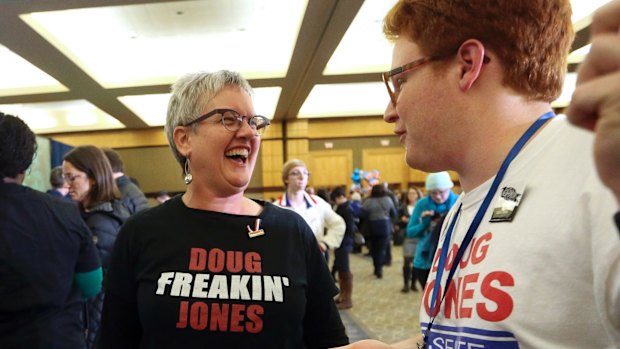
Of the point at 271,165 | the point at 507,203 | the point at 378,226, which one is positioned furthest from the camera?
the point at 271,165

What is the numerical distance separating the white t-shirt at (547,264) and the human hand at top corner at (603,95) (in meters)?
0.25

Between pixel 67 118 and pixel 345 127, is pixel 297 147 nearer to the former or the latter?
pixel 345 127

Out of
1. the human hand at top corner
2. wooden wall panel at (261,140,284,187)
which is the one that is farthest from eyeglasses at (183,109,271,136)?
wooden wall panel at (261,140,284,187)

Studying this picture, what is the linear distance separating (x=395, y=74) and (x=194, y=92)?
707 millimetres

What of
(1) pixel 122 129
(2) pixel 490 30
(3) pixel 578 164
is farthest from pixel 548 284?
(1) pixel 122 129

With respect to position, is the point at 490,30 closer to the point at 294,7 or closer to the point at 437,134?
the point at 437,134

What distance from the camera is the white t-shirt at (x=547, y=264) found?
0.61m

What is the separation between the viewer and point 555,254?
26.1 inches

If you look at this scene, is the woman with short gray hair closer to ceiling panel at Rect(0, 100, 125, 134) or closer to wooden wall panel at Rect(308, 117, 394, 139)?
ceiling panel at Rect(0, 100, 125, 134)

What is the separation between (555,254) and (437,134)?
0.36 m

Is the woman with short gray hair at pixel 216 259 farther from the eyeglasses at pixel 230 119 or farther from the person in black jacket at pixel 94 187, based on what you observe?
the person in black jacket at pixel 94 187

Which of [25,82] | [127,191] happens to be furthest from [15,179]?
[25,82]

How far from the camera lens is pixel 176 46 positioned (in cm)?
769

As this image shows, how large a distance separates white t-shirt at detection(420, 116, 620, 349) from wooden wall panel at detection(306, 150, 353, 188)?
45.4 ft
